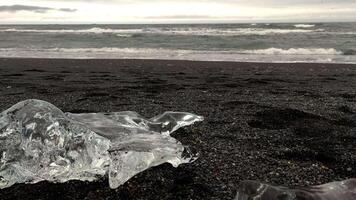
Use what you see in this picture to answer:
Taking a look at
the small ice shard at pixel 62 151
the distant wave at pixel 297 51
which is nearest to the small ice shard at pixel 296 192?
the small ice shard at pixel 62 151

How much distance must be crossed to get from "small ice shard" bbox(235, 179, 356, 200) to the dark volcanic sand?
2.58 ft

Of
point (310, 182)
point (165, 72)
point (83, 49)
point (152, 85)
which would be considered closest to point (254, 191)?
point (310, 182)

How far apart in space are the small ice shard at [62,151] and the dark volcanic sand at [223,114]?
0.10 meters

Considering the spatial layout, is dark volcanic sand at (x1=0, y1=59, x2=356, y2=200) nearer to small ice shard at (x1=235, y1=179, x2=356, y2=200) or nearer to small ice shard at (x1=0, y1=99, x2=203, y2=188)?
small ice shard at (x1=0, y1=99, x2=203, y2=188)

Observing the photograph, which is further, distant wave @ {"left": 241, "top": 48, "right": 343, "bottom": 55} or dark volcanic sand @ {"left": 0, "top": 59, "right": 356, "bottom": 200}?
distant wave @ {"left": 241, "top": 48, "right": 343, "bottom": 55}

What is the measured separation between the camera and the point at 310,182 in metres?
3.69

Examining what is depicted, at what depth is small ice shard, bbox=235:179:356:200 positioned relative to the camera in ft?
8.28

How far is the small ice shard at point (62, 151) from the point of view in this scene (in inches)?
144

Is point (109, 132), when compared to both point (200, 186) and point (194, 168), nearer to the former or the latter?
point (194, 168)

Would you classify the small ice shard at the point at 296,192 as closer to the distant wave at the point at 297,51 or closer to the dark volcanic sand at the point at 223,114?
the dark volcanic sand at the point at 223,114

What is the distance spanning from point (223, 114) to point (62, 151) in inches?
125

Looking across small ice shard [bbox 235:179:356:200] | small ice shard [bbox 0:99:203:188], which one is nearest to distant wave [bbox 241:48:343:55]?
small ice shard [bbox 0:99:203:188]

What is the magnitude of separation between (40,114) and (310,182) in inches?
102

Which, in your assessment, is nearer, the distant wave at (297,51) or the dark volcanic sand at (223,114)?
the dark volcanic sand at (223,114)
